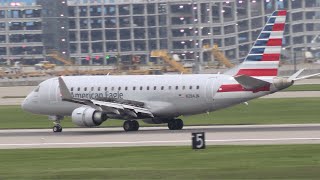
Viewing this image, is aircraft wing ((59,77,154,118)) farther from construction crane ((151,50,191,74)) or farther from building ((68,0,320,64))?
building ((68,0,320,64))

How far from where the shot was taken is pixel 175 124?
59.6m

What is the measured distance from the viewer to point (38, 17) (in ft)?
497

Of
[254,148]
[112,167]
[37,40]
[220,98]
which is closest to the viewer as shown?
[112,167]

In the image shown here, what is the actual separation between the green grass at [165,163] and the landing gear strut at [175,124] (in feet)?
46.5

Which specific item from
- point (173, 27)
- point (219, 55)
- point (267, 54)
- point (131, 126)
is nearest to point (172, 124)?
point (131, 126)

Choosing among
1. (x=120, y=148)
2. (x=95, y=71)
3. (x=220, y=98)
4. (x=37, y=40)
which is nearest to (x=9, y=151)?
(x=120, y=148)

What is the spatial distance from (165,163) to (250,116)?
108ft

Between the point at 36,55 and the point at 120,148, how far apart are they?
358 feet

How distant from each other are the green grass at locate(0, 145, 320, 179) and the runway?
10.6 ft

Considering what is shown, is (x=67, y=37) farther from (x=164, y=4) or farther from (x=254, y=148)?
(x=254, y=148)

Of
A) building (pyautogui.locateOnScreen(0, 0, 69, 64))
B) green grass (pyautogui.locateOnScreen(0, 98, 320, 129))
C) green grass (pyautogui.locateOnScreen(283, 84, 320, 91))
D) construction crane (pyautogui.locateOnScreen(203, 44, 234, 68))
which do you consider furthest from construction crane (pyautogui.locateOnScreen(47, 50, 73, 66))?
green grass (pyautogui.locateOnScreen(0, 98, 320, 129))

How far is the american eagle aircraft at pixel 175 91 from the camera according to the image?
56.4 meters

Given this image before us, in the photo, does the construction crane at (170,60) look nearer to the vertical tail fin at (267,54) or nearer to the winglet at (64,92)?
the vertical tail fin at (267,54)

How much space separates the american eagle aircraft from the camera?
56438mm
